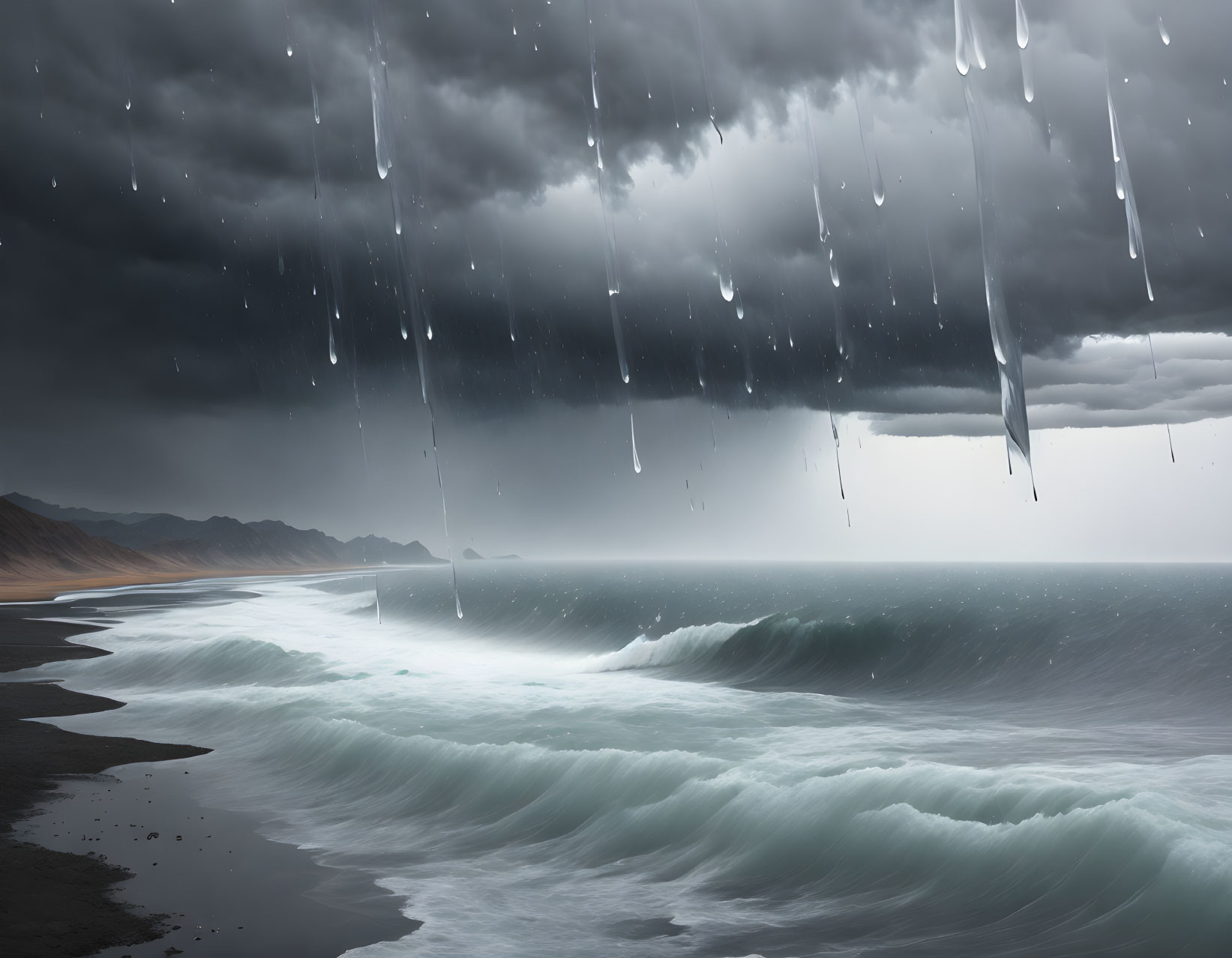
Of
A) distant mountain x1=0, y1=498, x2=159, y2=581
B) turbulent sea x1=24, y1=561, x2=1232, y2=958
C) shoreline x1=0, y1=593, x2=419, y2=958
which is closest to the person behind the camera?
shoreline x1=0, y1=593, x2=419, y2=958

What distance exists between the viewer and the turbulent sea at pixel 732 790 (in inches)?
376

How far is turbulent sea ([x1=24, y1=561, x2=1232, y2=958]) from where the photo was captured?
9555 millimetres

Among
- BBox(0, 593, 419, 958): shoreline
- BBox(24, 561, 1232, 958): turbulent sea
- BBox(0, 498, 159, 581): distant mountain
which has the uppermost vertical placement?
BBox(0, 498, 159, 581): distant mountain

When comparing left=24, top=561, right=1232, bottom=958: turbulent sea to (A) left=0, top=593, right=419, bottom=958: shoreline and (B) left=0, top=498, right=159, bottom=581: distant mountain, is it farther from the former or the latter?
(B) left=0, top=498, right=159, bottom=581: distant mountain

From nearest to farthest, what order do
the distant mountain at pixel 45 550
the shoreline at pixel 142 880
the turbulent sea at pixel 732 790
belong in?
the shoreline at pixel 142 880 < the turbulent sea at pixel 732 790 < the distant mountain at pixel 45 550

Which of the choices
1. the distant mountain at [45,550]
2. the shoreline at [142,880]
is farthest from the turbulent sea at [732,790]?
the distant mountain at [45,550]

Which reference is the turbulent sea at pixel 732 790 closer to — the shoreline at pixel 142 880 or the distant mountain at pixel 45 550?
Result: the shoreline at pixel 142 880

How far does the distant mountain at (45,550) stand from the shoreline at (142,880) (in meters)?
160

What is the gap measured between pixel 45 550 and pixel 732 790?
199854 millimetres

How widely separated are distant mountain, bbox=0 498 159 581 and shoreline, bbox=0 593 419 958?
160m

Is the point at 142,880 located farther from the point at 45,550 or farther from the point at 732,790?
the point at 45,550

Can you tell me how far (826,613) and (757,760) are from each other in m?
55.2

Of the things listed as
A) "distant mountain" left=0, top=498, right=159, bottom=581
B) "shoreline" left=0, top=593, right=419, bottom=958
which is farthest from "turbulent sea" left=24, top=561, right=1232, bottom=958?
"distant mountain" left=0, top=498, right=159, bottom=581

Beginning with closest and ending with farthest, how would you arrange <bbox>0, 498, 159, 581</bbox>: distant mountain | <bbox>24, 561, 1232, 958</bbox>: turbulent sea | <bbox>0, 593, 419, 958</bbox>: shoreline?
1. <bbox>0, 593, 419, 958</bbox>: shoreline
2. <bbox>24, 561, 1232, 958</bbox>: turbulent sea
3. <bbox>0, 498, 159, 581</bbox>: distant mountain
